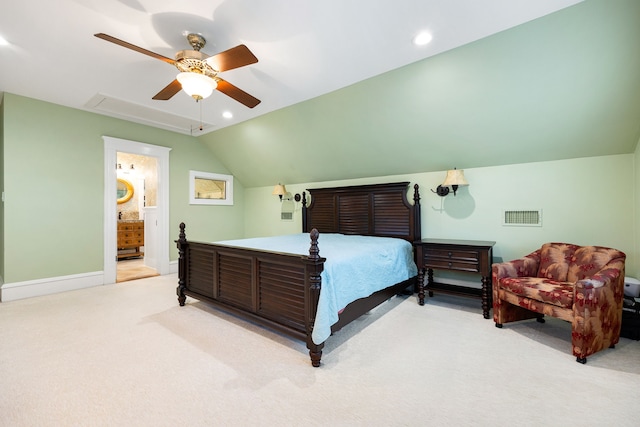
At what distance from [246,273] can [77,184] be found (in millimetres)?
3504

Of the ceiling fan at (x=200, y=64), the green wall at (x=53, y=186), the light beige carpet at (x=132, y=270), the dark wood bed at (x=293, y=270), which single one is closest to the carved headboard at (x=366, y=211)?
the dark wood bed at (x=293, y=270)

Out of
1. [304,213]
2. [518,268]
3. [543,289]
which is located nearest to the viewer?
[543,289]

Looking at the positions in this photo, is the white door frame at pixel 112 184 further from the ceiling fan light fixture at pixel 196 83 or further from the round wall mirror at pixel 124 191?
the ceiling fan light fixture at pixel 196 83

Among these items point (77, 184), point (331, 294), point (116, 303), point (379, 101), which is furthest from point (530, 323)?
point (77, 184)

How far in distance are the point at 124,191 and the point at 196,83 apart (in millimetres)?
6439

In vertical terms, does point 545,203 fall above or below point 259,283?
above

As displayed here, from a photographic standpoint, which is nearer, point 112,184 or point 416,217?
point 416,217

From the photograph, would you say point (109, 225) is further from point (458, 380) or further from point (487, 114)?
point (487, 114)

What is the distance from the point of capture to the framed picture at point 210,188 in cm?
574

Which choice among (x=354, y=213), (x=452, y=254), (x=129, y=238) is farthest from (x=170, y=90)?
(x=129, y=238)

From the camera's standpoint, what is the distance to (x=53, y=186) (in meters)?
4.07

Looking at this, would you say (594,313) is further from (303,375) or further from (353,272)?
(303,375)

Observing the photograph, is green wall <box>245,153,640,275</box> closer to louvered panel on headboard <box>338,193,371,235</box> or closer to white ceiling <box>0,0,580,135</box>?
louvered panel on headboard <box>338,193,371,235</box>

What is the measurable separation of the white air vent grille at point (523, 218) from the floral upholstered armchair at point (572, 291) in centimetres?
44
